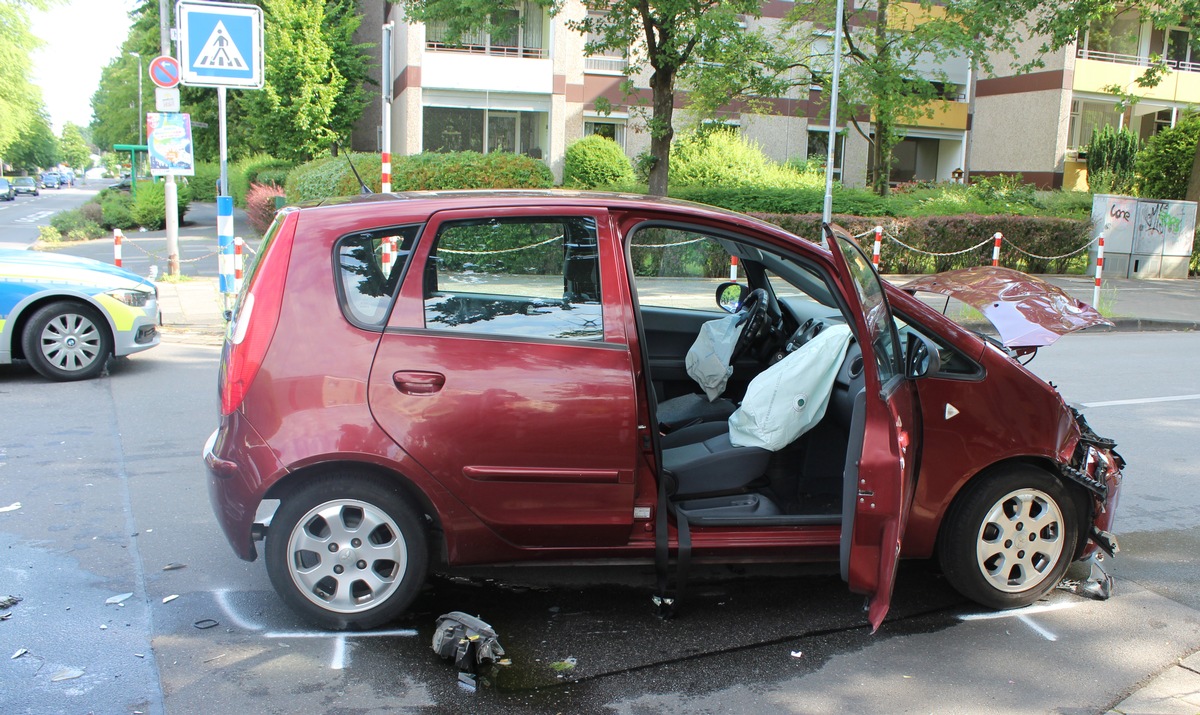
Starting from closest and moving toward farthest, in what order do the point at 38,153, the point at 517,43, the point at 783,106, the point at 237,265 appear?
the point at 237,265, the point at 517,43, the point at 783,106, the point at 38,153

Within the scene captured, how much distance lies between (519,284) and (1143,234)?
834 inches

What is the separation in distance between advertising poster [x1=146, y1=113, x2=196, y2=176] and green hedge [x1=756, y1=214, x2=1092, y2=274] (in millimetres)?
10470

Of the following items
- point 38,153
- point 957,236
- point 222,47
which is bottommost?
point 957,236

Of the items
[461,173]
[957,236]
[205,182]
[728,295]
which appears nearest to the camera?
[728,295]

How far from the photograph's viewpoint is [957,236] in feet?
65.2

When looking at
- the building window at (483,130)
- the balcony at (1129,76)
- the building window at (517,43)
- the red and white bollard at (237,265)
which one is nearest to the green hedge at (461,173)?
the red and white bollard at (237,265)

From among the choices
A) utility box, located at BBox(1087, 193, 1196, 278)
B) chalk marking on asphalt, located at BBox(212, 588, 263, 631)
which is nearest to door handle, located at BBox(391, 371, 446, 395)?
chalk marking on asphalt, located at BBox(212, 588, 263, 631)

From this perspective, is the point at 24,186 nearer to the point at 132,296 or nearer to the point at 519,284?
the point at 132,296

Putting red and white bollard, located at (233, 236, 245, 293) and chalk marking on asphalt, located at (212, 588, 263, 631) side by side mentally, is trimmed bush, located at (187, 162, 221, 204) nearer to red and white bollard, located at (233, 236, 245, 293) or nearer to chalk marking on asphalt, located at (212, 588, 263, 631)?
red and white bollard, located at (233, 236, 245, 293)

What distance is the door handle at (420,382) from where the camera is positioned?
371 cm

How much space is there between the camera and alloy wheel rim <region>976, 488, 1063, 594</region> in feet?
13.5

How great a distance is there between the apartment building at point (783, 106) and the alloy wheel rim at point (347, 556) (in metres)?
22.5

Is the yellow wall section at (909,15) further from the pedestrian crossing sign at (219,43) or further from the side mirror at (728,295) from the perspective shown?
the side mirror at (728,295)

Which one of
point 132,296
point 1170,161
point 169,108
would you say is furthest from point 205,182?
point 132,296
